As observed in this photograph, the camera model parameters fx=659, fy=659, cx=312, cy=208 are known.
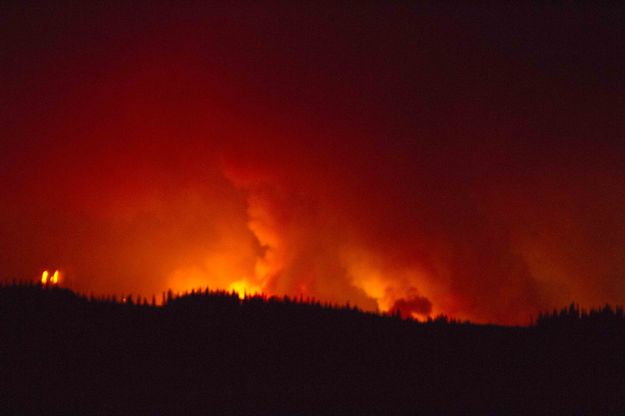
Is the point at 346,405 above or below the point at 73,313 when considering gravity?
below

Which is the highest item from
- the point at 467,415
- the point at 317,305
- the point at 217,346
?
the point at 317,305

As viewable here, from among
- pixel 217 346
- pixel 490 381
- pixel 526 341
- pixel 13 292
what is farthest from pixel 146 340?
pixel 526 341

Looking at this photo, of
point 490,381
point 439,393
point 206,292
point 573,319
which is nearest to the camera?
point 439,393

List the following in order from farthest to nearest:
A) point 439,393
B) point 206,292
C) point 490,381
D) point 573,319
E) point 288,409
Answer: point 573,319
point 206,292
point 490,381
point 439,393
point 288,409

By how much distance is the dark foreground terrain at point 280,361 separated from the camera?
27.9 feet

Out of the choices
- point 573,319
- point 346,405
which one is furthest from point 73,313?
point 573,319

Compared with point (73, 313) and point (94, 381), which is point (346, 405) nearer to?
point (94, 381)

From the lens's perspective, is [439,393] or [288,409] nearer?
[288,409]

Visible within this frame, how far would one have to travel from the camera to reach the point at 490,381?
979 cm

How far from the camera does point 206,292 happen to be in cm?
1091

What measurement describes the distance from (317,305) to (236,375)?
90.7 inches

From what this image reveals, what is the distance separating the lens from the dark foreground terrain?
8.51 meters

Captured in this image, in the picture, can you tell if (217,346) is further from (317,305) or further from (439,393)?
(439,393)

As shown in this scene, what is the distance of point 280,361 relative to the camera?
9836 mm
